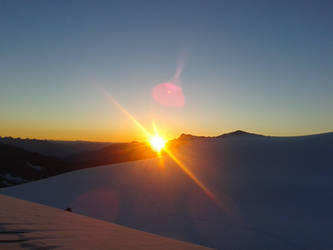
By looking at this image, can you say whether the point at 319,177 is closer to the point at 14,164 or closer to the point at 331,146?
the point at 331,146

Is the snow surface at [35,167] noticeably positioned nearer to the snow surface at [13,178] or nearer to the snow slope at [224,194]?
the snow surface at [13,178]

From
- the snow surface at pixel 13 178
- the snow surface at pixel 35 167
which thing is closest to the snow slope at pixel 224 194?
the snow surface at pixel 13 178

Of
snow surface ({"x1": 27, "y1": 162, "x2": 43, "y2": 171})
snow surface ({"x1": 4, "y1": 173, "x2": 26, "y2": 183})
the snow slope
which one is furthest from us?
snow surface ({"x1": 27, "y1": 162, "x2": 43, "y2": 171})

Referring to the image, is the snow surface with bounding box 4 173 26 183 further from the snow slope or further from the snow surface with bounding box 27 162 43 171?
the snow slope

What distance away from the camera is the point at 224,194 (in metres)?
11.1

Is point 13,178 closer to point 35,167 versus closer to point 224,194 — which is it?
point 35,167

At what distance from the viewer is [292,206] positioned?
9.66m

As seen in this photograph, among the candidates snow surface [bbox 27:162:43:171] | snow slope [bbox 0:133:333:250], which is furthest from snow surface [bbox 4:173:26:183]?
snow slope [bbox 0:133:333:250]

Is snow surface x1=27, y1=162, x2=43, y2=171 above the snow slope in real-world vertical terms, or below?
above

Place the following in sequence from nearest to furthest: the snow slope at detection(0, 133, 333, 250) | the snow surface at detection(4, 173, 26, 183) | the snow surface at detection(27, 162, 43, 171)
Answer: the snow slope at detection(0, 133, 333, 250) < the snow surface at detection(4, 173, 26, 183) < the snow surface at detection(27, 162, 43, 171)

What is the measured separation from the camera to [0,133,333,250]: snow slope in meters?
7.88

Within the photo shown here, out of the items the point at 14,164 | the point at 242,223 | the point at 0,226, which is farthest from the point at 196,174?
the point at 14,164

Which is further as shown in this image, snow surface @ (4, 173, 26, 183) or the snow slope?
snow surface @ (4, 173, 26, 183)

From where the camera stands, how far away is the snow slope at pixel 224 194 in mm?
7879
